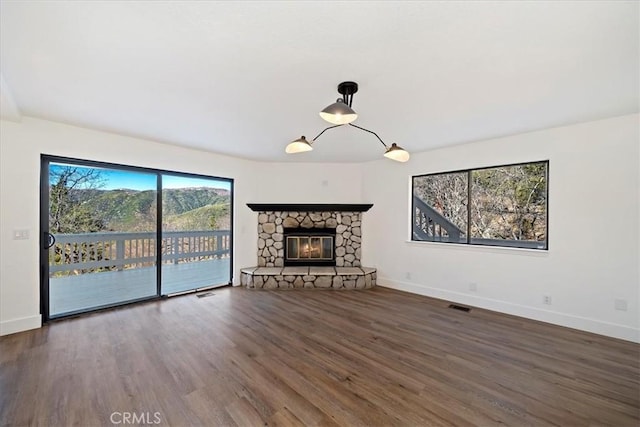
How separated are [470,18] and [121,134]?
4227 mm

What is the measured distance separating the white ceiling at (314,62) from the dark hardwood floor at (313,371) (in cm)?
247

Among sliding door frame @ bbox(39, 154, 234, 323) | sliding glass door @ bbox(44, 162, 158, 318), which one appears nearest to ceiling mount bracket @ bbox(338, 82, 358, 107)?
sliding door frame @ bbox(39, 154, 234, 323)

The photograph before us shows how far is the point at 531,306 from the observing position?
345cm

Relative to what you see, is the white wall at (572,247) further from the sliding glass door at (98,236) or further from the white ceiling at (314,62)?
the sliding glass door at (98,236)

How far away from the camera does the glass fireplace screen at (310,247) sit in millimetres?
5363

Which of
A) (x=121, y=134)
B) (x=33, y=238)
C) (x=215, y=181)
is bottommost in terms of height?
(x=33, y=238)

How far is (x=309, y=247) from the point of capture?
17.7ft

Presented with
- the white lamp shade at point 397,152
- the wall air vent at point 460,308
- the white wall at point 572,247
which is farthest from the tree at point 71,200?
the wall air vent at point 460,308

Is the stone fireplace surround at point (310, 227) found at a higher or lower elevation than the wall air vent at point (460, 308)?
higher

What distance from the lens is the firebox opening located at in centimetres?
535

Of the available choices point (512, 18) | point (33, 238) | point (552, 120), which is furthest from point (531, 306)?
point (33, 238)

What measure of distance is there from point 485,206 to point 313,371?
354 cm

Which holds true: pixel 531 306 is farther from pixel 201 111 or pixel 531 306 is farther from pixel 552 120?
pixel 201 111

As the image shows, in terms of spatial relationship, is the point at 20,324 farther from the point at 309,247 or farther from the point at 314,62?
the point at 314,62
